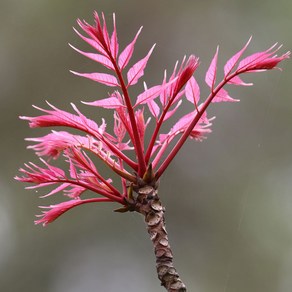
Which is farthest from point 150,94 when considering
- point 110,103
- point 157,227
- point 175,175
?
point 175,175

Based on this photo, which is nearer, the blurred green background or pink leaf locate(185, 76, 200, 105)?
pink leaf locate(185, 76, 200, 105)

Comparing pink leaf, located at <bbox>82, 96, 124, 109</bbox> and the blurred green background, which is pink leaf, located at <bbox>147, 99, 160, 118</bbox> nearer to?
pink leaf, located at <bbox>82, 96, 124, 109</bbox>

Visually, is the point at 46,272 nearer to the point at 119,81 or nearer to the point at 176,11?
the point at 176,11

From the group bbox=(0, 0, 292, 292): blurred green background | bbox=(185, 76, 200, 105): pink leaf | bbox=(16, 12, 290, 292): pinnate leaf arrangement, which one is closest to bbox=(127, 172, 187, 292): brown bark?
bbox=(16, 12, 290, 292): pinnate leaf arrangement

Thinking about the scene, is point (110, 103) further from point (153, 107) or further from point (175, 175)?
point (175, 175)

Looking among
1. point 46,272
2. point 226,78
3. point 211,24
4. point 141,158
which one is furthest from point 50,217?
point 211,24

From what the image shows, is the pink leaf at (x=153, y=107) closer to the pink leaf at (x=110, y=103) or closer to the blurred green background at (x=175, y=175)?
the pink leaf at (x=110, y=103)
